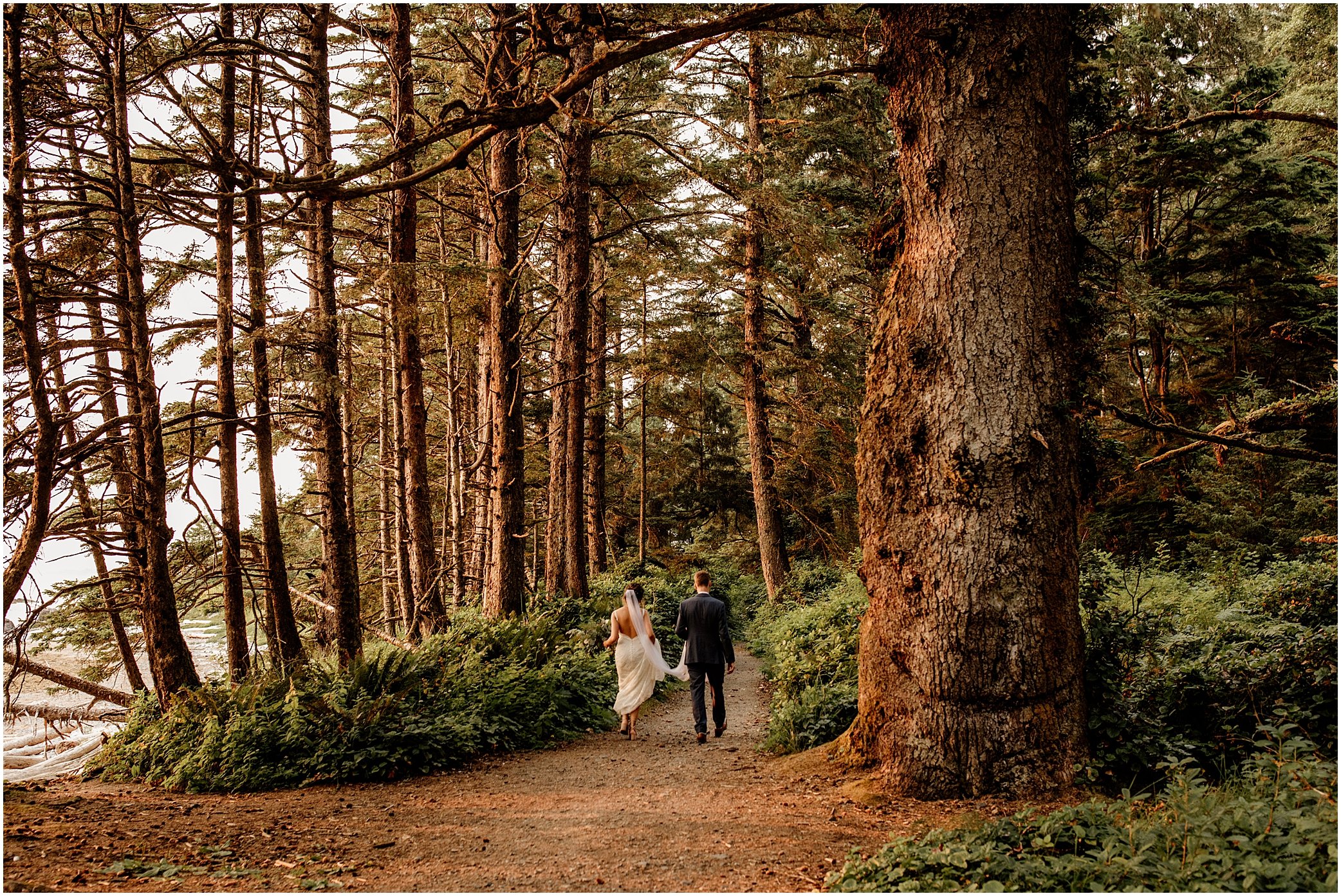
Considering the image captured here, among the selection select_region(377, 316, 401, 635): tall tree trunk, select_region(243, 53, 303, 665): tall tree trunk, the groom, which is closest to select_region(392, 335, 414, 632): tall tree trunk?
select_region(377, 316, 401, 635): tall tree trunk

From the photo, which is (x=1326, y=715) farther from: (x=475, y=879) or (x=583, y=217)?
(x=583, y=217)

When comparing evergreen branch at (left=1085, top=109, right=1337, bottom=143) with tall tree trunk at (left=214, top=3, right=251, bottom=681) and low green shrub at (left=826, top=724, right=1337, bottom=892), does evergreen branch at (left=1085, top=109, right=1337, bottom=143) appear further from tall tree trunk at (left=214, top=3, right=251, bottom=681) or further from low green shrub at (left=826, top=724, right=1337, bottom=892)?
tall tree trunk at (left=214, top=3, right=251, bottom=681)

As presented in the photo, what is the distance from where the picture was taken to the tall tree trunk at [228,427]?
30.0ft

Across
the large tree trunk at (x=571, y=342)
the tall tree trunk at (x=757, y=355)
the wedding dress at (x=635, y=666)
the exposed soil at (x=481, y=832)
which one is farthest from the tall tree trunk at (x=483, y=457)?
the exposed soil at (x=481, y=832)

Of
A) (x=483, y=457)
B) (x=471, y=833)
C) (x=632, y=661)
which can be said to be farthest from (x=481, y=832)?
(x=483, y=457)

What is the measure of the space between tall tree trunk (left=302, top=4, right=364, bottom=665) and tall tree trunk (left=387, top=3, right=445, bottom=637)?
2.82ft

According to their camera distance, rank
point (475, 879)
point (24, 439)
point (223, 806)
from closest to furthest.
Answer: point (475, 879), point (24, 439), point (223, 806)

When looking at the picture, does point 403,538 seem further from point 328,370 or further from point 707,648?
point 707,648

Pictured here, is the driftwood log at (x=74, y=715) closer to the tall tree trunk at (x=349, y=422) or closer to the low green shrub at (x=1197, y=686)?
the tall tree trunk at (x=349, y=422)

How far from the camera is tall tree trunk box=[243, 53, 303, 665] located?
30.7ft

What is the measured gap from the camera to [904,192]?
18.6ft

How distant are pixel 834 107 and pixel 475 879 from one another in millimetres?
15679

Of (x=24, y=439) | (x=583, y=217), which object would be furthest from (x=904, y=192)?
(x=583, y=217)

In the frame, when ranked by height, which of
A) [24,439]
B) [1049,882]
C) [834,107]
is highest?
[834,107]
